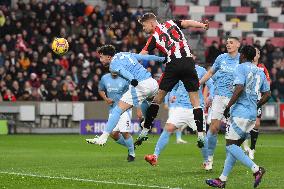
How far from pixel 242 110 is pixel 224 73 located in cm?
453

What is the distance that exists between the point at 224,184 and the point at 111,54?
503cm

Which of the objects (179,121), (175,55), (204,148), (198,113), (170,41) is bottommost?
(204,148)

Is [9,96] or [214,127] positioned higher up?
[214,127]

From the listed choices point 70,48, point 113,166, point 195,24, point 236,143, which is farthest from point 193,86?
point 70,48

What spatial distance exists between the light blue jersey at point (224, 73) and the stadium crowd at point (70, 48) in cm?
1520

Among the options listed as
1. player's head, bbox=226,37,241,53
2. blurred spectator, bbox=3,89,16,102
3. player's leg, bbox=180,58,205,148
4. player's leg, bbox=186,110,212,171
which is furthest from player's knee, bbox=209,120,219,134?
blurred spectator, bbox=3,89,16,102

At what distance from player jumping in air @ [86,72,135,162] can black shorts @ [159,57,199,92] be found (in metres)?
3.22

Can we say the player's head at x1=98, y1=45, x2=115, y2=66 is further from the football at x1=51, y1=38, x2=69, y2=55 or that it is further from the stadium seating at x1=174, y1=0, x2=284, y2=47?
the stadium seating at x1=174, y1=0, x2=284, y2=47

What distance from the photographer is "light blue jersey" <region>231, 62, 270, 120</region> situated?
494 inches

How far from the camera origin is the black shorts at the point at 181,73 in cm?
1509

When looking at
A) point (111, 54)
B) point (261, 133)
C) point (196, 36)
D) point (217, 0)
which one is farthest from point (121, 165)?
point (217, 0)

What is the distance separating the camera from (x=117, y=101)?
1978cm

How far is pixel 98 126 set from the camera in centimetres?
3212

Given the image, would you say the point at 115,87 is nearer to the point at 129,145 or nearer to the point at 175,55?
the point at 129,145
